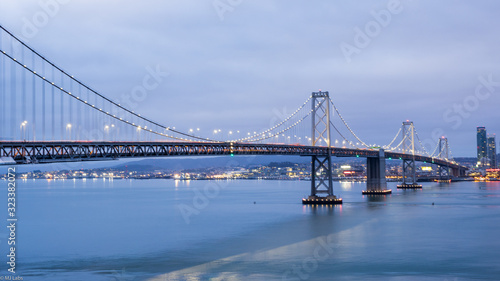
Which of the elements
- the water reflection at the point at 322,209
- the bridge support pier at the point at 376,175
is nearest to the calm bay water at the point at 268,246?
the water reflection at the point at 322,209

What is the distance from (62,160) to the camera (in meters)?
35.6

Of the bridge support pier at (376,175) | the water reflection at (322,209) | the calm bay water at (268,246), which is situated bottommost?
the calm bay water at (268,246)

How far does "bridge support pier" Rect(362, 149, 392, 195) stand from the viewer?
90.5 metres

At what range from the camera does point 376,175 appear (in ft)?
303

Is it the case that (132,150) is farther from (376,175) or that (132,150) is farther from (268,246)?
(376,175)

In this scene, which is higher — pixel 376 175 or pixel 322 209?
pixel 376 175

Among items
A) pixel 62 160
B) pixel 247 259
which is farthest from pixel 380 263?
pixel 62 160

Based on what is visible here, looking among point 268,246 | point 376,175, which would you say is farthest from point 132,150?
point 376,175

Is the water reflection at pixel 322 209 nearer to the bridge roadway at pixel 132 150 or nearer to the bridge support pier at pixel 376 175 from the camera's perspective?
the bridge roadway at pixel 132 150

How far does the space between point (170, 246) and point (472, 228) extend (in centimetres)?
2420

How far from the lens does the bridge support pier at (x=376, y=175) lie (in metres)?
90.5

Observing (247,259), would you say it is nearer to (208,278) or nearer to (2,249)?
(208,278)

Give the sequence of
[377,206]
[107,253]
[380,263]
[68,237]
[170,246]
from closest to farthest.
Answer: [380,263], [107,253], [170,246], [68,237], [377,206]

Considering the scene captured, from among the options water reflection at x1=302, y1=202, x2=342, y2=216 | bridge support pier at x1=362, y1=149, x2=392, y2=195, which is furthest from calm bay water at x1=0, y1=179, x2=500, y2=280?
bridge support pier at x1=362, y1=149, x2=392, y2=195
